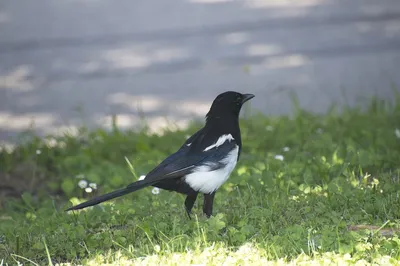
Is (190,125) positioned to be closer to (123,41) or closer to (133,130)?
(133,130)

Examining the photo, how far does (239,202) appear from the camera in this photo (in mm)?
5812

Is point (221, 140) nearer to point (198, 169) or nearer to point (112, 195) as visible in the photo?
point (198, 169)

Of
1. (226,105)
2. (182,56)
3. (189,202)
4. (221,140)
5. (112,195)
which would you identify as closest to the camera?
(112,195)

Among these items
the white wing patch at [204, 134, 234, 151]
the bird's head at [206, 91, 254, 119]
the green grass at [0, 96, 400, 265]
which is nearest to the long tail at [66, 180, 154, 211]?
the green grass at [0, 96, 400, 265]

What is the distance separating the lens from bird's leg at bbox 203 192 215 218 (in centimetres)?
539

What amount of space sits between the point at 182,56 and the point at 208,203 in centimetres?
456

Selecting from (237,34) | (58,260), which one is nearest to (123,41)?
(237,34)

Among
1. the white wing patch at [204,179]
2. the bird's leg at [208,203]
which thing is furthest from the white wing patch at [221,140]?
the bird's leg at [208,203]

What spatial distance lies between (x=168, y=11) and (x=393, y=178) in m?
4.46

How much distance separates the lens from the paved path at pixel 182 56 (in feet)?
30.9

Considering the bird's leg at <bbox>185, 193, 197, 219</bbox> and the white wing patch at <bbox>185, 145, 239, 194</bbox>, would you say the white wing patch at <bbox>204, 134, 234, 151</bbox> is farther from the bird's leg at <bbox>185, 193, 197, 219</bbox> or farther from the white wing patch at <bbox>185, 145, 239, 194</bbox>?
the bird's leg at <bbox>185, 193, 197, 219</bbox>

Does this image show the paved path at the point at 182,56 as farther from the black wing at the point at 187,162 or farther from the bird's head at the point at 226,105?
the black wing at the point at 187,162

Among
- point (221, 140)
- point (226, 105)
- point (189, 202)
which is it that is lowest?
point (189, 202)

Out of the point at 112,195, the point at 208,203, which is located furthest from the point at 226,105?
the point at 112,195
